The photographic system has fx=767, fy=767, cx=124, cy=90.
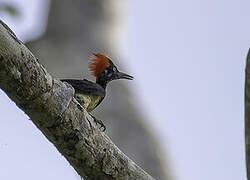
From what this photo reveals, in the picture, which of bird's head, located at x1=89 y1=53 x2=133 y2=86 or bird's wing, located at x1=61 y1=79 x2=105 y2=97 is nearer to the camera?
bird's wing, located at x1=61 y1=79 x2=105 y2=97

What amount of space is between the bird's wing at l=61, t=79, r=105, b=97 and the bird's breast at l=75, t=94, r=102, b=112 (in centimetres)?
3

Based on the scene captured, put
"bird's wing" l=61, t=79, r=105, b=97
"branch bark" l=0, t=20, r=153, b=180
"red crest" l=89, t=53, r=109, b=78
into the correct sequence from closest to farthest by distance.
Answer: "branch bark" l=0, t=20, r=153, b=180
"bird's wing" l=61, t=79, r=105, b=97
"red crest" l=89, t=53, r=109, b=78

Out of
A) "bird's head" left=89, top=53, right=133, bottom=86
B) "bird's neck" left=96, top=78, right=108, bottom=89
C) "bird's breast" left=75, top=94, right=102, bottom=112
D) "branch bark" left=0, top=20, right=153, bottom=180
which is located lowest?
"bird's neck" left=96, top=78, right=108, bottom=89

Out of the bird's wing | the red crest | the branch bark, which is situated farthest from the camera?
the red crest

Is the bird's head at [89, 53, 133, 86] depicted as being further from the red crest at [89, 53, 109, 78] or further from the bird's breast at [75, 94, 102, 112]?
the bird's breast at [75, 94, 102, 112]

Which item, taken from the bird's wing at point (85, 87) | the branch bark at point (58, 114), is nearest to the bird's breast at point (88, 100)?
the bird's wing at point (85, 87)

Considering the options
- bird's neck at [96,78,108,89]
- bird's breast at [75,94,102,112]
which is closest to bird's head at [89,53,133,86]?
bird's neck at [96,78,108,89]

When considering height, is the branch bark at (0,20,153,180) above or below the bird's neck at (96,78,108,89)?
above

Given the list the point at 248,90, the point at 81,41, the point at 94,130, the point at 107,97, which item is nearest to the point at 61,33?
the point at 81,41

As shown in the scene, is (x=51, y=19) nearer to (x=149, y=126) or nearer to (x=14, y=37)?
(x=149, y=126)

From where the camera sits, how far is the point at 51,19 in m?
7.59

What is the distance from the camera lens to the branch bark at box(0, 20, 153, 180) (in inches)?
128

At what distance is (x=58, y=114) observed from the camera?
139 inches

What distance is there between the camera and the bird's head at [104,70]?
6.62 meters
